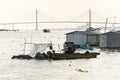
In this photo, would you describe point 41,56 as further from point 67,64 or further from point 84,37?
point 84,37

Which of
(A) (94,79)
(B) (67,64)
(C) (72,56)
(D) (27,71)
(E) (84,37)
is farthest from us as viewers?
(E) (84,37)

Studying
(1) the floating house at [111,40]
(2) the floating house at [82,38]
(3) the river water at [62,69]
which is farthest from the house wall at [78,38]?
(3) the river water at [62,69]

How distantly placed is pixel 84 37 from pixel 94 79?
3685 centimetres

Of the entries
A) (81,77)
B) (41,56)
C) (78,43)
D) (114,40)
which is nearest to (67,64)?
(41,56)

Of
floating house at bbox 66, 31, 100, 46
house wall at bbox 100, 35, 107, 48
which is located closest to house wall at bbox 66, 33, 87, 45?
floating house at bbox 66, 31, 100, 46

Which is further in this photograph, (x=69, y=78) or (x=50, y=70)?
(x=50, y=70)

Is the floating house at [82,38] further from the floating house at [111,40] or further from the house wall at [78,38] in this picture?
the floating house at [111,40]

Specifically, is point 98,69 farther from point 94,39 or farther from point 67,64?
point 94,39

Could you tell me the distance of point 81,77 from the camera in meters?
39.8

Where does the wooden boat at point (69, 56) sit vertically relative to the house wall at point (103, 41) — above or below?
below

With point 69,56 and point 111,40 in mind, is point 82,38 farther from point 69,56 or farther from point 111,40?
point 69,56

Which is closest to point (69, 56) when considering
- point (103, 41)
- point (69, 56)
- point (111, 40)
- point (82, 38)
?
point (69, 56)

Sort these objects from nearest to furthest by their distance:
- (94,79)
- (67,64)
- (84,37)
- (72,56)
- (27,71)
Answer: (94,79)
(27,71)
(67,64)
(72,56)
(84,37)

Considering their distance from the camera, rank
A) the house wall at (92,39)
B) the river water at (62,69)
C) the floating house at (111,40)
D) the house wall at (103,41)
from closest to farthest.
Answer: the river water at (62,69) < the floating house at (111,40) < the house wall at (103,41) < the house wall at (92,39)
